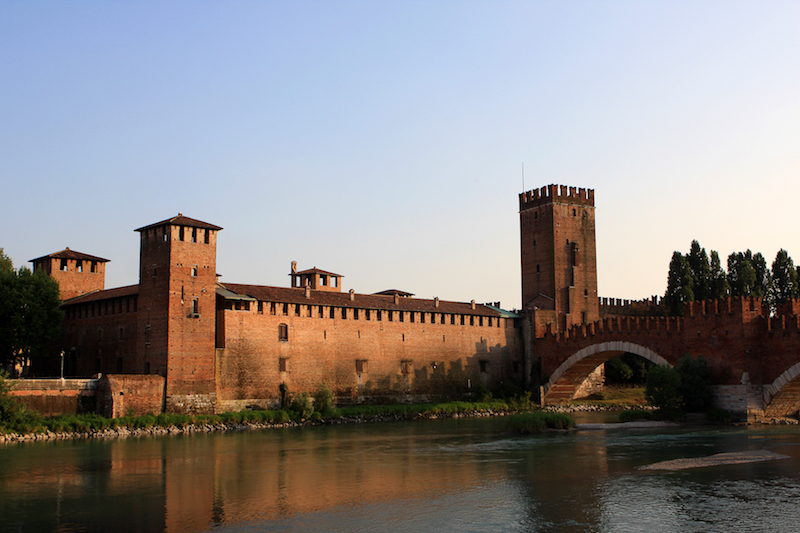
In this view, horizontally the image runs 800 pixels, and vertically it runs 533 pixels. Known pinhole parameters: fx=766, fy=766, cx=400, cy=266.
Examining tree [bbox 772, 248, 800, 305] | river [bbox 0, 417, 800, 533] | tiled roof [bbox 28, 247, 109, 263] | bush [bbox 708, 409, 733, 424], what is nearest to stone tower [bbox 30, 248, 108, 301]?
tiled roof [bbox 28, 247, 109, 263]

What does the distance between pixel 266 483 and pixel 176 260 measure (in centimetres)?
1850

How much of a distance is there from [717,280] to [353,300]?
26.4 m

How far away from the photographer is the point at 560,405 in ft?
154

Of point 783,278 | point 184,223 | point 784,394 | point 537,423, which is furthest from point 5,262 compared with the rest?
point 783,278

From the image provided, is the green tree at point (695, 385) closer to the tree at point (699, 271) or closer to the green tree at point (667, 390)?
the green tree at point (667, 390)

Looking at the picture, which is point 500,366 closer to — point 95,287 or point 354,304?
point 354,304

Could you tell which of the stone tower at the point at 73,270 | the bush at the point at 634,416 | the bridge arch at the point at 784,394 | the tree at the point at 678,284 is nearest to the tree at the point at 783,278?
the tree at the point at 678,284

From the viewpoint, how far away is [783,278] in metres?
51.9

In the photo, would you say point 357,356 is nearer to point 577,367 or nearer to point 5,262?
point 577,367

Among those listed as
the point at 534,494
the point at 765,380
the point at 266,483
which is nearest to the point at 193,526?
the point at 266,483

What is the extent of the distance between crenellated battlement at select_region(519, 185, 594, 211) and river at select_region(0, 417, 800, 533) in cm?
2635

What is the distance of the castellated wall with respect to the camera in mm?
36719

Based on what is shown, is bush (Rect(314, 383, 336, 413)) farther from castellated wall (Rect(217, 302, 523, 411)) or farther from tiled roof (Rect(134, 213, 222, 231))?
tiled roof (Rect(134, 213, 222, 231))

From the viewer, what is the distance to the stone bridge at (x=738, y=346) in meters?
32.2
